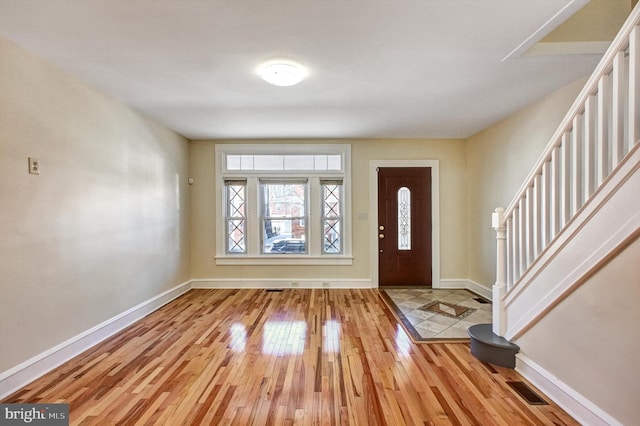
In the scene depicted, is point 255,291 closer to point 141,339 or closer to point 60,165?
point 141,339

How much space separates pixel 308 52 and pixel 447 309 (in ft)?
11.6

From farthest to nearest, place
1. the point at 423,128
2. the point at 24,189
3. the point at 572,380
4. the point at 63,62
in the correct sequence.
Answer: the point at 423,128
the point at 63,62
the point at 24,189
the point at 572,380

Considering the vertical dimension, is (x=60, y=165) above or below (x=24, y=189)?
above

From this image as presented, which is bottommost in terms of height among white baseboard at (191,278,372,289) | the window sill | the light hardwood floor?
the light hardwood floor

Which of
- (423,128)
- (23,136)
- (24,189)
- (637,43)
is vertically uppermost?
(423,128)

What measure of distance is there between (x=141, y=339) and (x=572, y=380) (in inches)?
148

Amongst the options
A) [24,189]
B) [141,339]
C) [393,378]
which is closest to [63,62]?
[24,189]

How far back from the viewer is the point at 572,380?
6.17ft

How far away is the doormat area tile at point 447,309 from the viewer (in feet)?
12.0

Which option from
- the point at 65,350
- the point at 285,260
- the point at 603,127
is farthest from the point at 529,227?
the point at 65,350

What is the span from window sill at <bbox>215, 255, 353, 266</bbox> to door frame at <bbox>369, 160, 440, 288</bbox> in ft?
1.56

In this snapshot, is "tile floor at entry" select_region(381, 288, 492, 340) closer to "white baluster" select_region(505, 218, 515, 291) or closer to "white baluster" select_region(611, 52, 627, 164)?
"white baluster" select_region(505, 218, 515, 291)

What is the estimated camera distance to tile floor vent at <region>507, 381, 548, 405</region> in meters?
1.99
